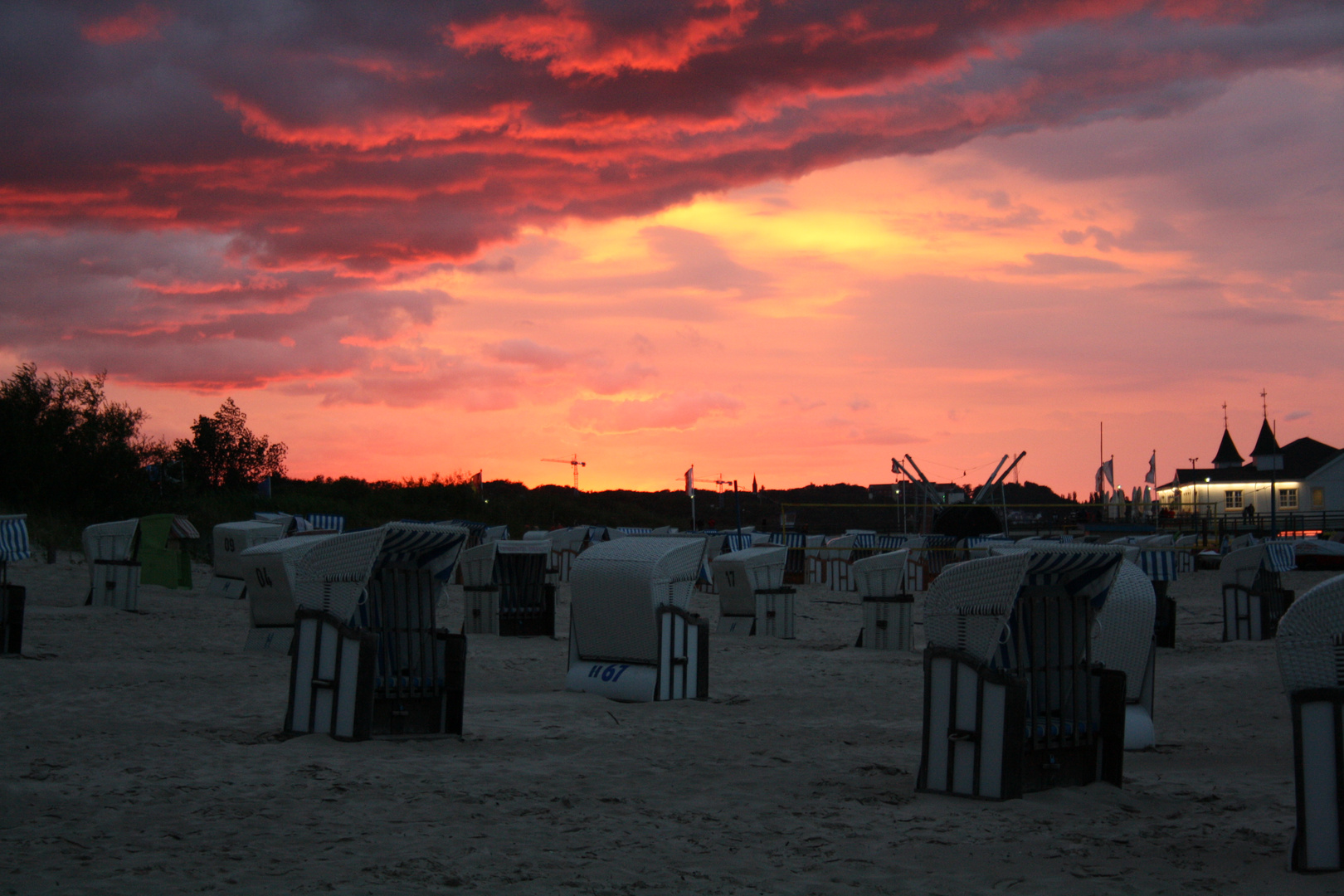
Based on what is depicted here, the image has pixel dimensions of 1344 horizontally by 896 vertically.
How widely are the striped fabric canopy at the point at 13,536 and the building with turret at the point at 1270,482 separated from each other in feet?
219

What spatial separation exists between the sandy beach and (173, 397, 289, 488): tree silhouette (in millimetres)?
58046

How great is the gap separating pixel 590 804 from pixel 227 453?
66496mm

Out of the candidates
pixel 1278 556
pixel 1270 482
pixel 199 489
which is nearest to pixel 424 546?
pixel 1278 556

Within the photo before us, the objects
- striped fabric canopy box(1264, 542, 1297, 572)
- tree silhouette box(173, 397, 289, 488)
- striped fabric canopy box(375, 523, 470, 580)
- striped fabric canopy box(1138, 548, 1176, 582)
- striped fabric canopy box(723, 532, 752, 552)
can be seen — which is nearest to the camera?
striped fabric canopy box(375, 523, 470, 580)

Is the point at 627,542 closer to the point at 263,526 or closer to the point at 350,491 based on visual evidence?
the point at 263,526

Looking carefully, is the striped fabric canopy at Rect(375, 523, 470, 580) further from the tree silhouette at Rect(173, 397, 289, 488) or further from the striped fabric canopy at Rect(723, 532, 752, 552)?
→ the tree silhouette at Rect(173, 397, 289, 488)

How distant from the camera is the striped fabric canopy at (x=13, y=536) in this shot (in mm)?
14875

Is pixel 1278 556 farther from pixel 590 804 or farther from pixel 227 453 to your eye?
pixel 227 453

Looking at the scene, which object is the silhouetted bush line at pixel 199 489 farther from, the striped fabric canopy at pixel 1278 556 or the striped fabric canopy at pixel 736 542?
the striped fabric canopy at pixel 1278 556

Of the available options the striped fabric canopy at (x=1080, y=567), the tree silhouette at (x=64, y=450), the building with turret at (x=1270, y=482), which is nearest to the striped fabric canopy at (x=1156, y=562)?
the striped fabric canopy at (x=1080, y=567)

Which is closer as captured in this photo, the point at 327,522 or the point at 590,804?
the point at 590,804

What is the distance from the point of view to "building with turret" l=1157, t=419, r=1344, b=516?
72.8m

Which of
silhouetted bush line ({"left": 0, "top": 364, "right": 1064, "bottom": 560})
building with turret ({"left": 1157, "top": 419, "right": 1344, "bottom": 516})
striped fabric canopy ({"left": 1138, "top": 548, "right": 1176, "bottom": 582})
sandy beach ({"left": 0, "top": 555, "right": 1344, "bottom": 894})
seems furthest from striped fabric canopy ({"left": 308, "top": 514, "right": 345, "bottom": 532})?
building with turret ({"left": 1157, "top": 419, "right": 1344, "bottom": 516})

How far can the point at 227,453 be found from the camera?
223 feet
